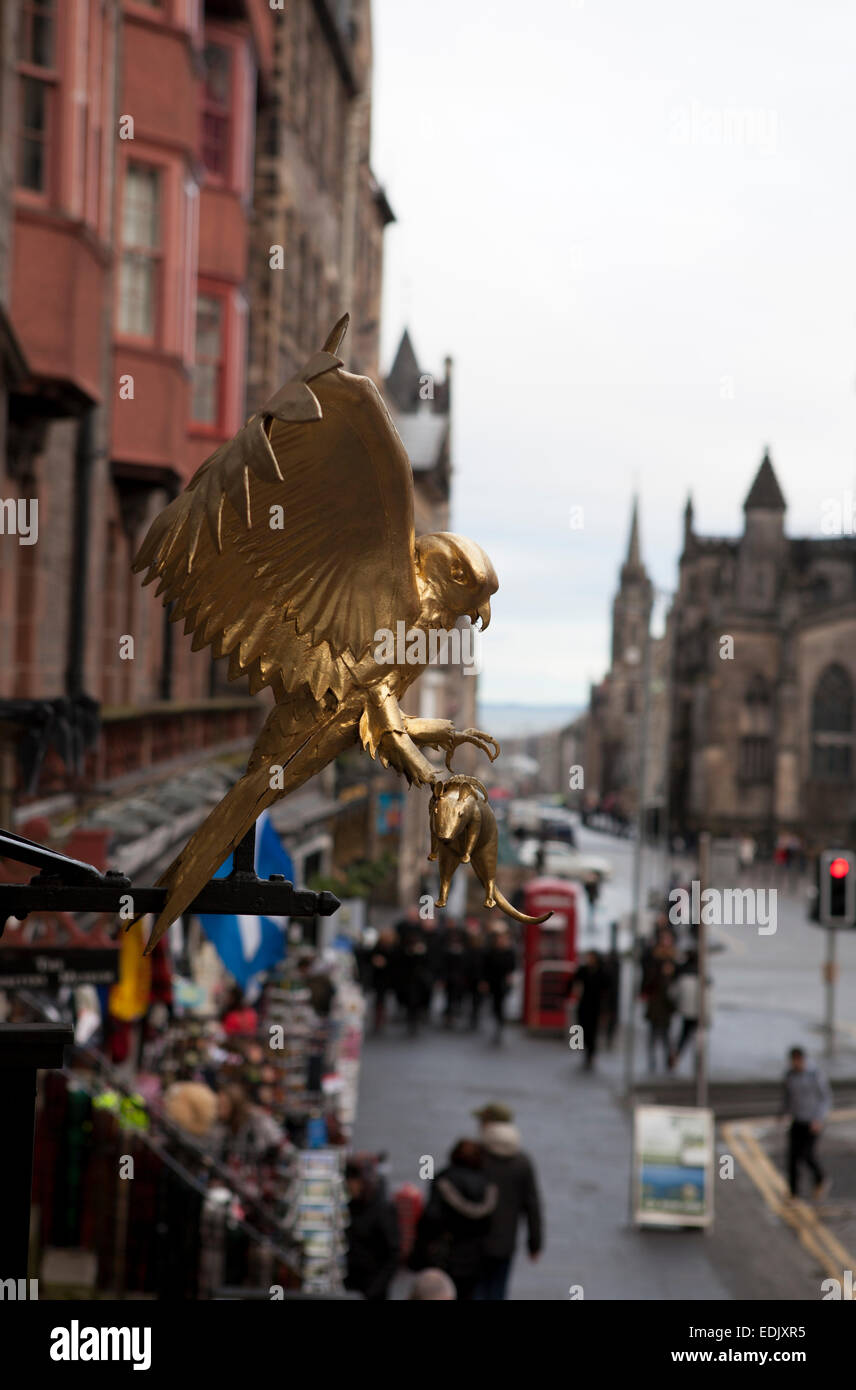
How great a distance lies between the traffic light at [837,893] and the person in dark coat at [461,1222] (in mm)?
12343

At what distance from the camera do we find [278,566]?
6.43ft

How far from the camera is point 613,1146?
19.9 m

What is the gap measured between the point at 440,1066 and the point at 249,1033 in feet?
27.9

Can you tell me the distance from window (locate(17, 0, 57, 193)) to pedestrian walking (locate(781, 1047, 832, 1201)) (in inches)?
431

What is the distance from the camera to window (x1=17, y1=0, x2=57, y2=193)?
560 inches

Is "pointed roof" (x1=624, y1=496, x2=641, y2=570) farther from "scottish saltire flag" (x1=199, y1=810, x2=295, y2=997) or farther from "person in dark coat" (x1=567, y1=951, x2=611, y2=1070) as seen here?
"scottish saltire flag" (x1=199, y1=810, x2=295, y2=997)

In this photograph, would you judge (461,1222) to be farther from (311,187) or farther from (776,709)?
(776,709)

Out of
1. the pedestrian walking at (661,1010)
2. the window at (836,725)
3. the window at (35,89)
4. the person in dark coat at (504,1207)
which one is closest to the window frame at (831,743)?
the window at (836,725)

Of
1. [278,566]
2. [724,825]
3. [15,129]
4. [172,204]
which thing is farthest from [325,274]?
[724,825]

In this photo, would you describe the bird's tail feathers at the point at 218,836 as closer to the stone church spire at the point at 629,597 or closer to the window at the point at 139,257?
the window at the point at 139,257

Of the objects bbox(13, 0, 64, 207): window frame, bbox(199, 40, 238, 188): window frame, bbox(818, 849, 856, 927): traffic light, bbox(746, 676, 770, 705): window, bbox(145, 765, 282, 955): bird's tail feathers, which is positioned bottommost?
bbox(818, 849, 856, 927): traffic light

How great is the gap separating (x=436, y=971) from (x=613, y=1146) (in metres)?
9.79

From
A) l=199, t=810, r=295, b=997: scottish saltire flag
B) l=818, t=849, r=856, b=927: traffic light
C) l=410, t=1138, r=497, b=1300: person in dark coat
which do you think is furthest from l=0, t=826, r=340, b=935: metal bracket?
l=818, t=849, r=856, b=927: traffic light
